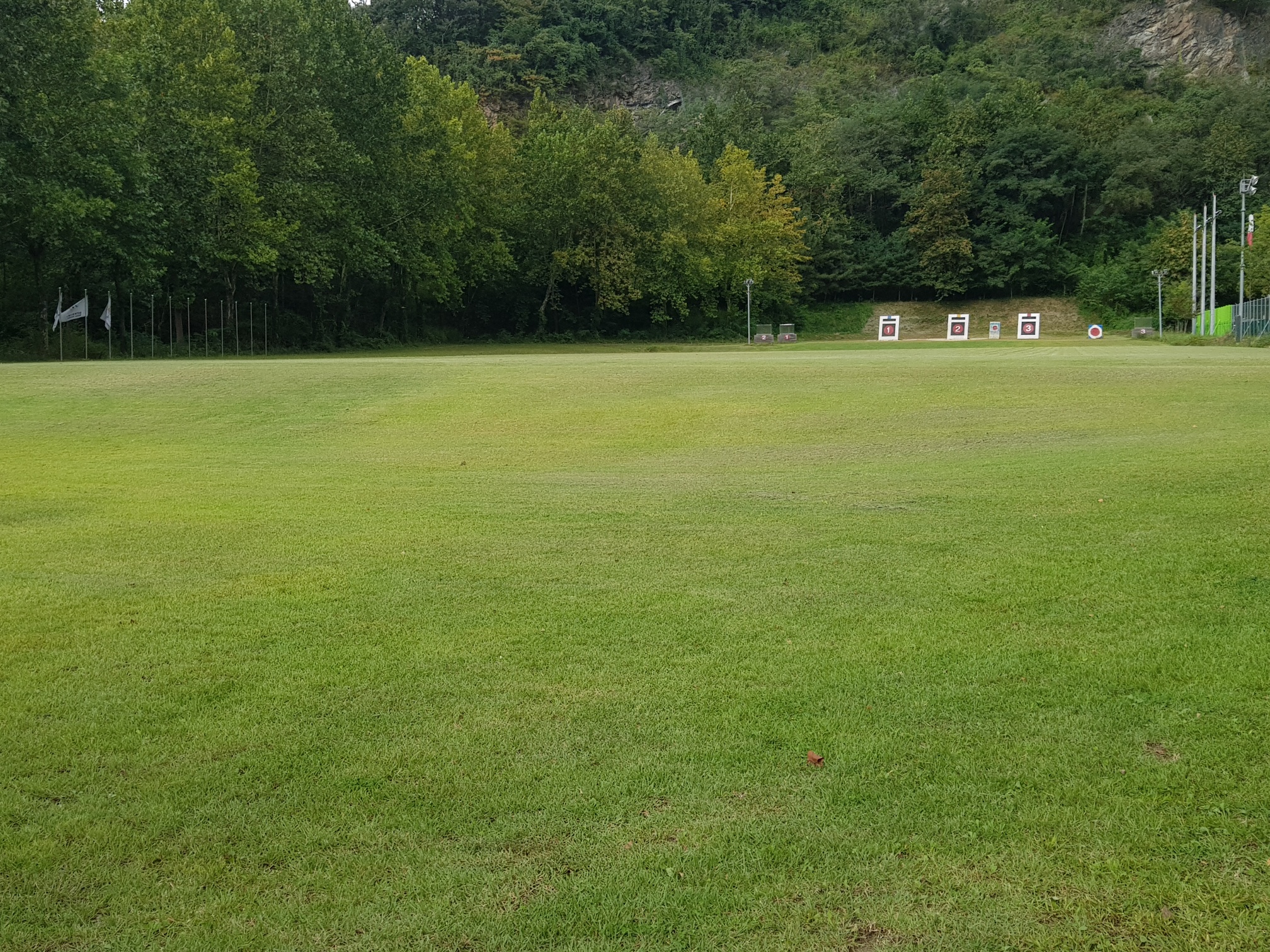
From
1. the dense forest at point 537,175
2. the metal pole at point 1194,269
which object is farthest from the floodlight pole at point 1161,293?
the metal pole at point 1194,269

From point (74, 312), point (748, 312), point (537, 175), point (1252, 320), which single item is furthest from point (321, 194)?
point (1252, 320)

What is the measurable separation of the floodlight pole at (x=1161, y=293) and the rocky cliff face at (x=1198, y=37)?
7945cm

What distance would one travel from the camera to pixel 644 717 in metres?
5.61

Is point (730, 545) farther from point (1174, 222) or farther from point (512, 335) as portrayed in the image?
point (1174, 222)

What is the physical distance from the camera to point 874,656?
6.57 metres

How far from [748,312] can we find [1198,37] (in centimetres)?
11054

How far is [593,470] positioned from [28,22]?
3397cm

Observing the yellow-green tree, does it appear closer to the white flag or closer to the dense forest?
the dense forest

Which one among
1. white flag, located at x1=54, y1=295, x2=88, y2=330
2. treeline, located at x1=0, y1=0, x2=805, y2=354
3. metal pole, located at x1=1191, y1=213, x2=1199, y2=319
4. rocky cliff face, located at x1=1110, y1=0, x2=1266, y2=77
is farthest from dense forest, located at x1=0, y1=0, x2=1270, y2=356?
rocky cliff face, located at x1=1110, y1=0, x2=1266, y2=77

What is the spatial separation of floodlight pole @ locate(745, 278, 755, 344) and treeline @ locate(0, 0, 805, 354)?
1.22 m

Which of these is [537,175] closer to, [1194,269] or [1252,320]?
[1194,269]

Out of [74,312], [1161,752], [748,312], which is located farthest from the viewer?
[748,312]

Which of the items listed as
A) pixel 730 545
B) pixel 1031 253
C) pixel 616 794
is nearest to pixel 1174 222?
pixel 1031 253

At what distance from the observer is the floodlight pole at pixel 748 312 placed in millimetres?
72438
